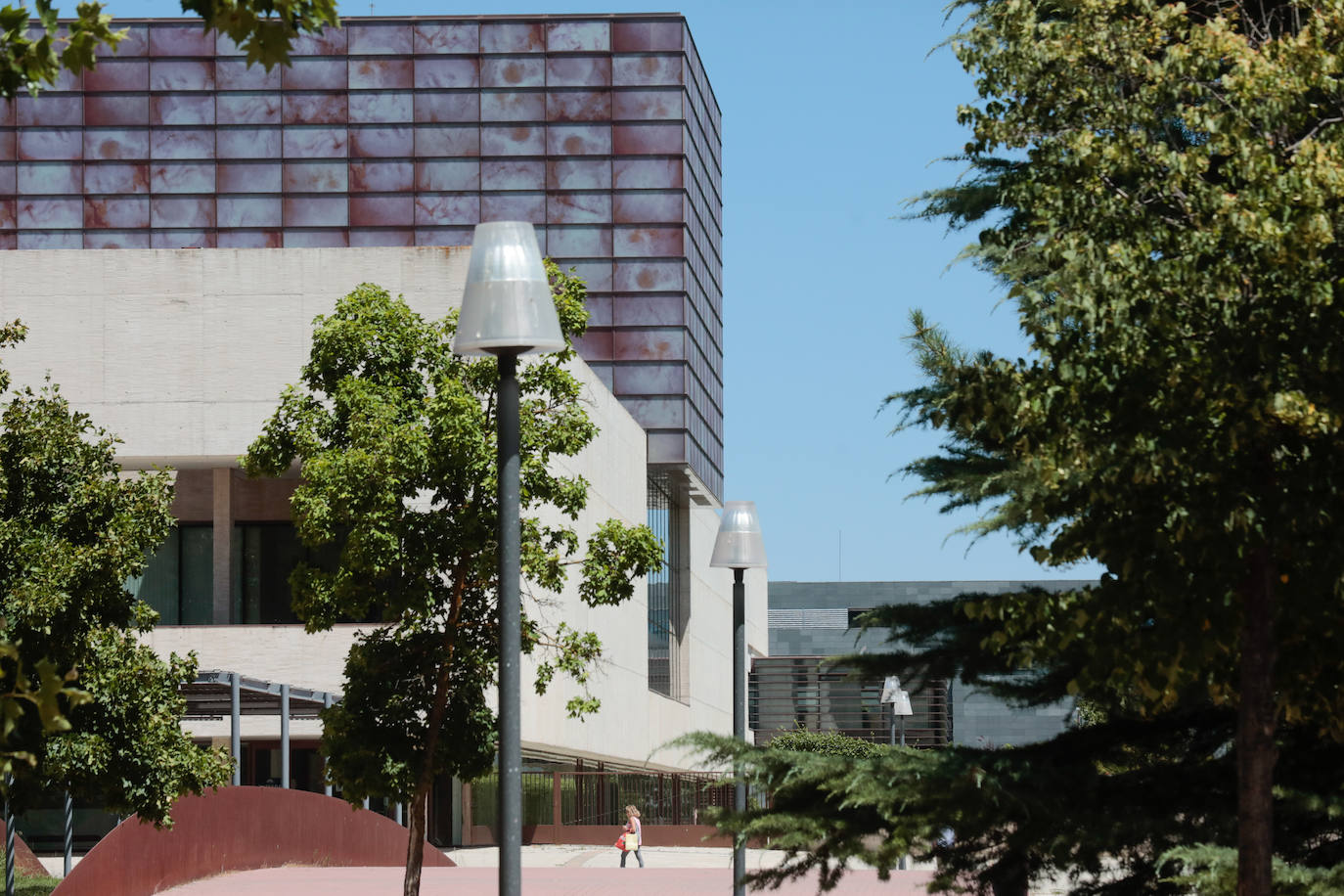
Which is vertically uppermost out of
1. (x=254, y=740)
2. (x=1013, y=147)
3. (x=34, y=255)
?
(x=34, y=255)

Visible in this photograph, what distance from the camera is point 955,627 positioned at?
10.9 meters

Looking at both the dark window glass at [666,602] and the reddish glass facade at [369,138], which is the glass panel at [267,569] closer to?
the dark window glass at [666,602]

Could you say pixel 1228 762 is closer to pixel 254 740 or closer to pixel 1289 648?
pixel 1289 648

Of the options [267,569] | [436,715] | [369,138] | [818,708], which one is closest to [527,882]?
[436,715]

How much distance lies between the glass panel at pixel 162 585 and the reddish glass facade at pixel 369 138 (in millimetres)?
30402

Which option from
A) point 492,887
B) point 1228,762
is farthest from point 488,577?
point 1228,762

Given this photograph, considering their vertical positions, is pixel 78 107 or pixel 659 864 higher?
pixel 78 107

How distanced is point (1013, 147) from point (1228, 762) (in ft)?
12.0

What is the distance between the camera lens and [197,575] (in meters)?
38.7

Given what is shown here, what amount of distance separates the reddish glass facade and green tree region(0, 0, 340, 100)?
60993mm

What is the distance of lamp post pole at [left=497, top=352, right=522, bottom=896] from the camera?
28.9ft

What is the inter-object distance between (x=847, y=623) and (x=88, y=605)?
67.8 m

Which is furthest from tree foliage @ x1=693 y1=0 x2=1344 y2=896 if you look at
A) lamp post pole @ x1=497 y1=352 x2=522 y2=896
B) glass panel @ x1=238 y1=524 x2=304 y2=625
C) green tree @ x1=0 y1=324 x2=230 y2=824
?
glass panel @ x1=238 y1=524 x2=304 y2=625

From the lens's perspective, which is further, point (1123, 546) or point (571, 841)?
point (571, 841)
